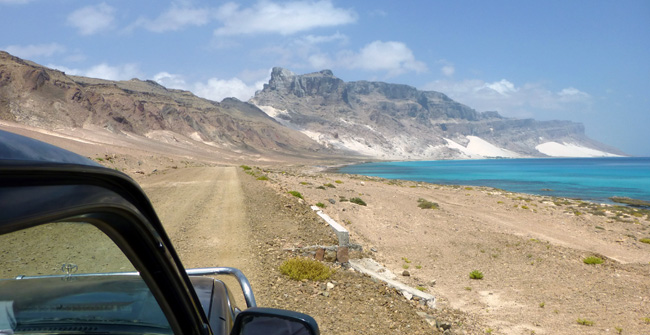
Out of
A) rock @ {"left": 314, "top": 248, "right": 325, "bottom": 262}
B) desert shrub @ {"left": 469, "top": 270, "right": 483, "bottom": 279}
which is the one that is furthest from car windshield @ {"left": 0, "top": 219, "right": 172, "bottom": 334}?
desert shrub @ {"left": 469, "top": 270, "right": 483, "bottom": 279}

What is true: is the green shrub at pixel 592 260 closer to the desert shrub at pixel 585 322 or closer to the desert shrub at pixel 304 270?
the desert shrub at pixel 585 322

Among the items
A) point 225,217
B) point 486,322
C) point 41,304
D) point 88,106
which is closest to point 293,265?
point 486,322

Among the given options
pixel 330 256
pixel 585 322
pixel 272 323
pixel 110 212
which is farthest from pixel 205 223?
pixel 110 212

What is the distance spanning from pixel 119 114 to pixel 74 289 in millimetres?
104383

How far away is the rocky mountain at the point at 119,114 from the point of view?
72.9 meters

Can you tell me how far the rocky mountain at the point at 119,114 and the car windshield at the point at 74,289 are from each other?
78729 mm

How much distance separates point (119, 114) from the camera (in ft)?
312

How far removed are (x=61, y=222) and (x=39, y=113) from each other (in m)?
85.8

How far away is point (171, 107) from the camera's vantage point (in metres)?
120

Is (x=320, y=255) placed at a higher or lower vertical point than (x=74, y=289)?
lower

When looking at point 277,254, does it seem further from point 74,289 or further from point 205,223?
point 74,289

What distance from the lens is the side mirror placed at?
1924 millimetres

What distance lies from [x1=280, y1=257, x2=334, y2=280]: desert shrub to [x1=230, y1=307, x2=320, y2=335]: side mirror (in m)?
6.44

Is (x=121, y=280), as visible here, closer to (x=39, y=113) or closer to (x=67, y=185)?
(x=67, y=185)
